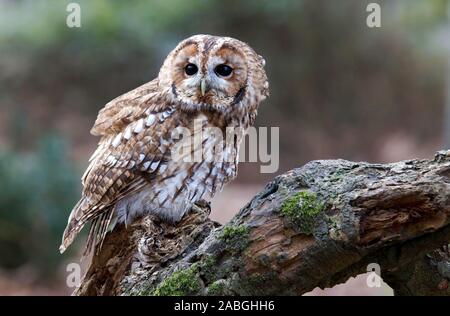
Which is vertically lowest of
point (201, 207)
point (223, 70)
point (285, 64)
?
point (201, 207)

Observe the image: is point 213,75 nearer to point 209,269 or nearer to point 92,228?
point 92,228

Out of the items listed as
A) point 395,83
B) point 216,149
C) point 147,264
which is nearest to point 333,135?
point 395,83

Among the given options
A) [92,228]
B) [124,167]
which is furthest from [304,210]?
[92,228]

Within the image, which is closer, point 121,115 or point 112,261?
point 112,261

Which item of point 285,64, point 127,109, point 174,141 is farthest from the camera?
point 285,64

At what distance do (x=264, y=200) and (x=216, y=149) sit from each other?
3.46ft

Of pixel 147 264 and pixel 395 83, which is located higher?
pixel 395 83

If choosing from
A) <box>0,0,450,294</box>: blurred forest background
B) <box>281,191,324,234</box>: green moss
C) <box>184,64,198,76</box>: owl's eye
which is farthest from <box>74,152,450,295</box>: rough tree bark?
<box>0,0,450,294</box>: blurred forest background

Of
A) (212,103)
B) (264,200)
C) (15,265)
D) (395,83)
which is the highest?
(395,83)

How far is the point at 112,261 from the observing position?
3295 millimetres

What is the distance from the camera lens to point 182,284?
267cm

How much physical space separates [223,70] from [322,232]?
136cm

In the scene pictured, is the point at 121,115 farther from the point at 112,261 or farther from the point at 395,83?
the point at 395,83

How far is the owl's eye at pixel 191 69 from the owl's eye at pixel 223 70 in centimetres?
12
